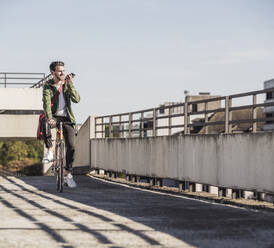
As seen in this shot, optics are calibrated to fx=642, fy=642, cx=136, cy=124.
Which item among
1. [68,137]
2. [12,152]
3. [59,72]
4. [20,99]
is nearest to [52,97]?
[59,72]

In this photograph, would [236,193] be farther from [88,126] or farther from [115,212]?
[88,126]

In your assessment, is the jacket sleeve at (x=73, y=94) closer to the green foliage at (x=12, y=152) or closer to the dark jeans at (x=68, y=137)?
the dark jeans at (x=68, y=137)

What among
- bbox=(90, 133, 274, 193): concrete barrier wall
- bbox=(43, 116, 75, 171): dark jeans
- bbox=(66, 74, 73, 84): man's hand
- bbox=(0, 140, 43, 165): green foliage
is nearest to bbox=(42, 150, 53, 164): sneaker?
bbox=(43, 116, 75, 171): dark jeans

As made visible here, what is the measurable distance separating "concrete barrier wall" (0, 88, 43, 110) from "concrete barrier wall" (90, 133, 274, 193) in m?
24.2

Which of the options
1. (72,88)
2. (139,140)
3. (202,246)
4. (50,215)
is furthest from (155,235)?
(139,140)

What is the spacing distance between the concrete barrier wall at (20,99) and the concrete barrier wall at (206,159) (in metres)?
24.2

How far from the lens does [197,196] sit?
11.3 metres

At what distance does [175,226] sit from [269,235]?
1099 millimetres

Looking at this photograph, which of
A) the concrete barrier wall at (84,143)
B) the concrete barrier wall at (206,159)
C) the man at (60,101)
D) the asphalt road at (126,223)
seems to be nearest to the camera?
the asphalt road at (126,223)

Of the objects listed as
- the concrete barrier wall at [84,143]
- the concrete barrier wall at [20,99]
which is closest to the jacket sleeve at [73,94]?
the concrete barrier wall at [84,143]

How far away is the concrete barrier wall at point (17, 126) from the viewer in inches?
1601

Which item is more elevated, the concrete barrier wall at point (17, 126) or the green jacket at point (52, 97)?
the concrete barrier wall at point (17, 126)

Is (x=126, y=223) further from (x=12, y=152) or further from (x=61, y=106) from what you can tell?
(x=12, y=152)

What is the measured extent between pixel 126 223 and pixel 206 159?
479cm
